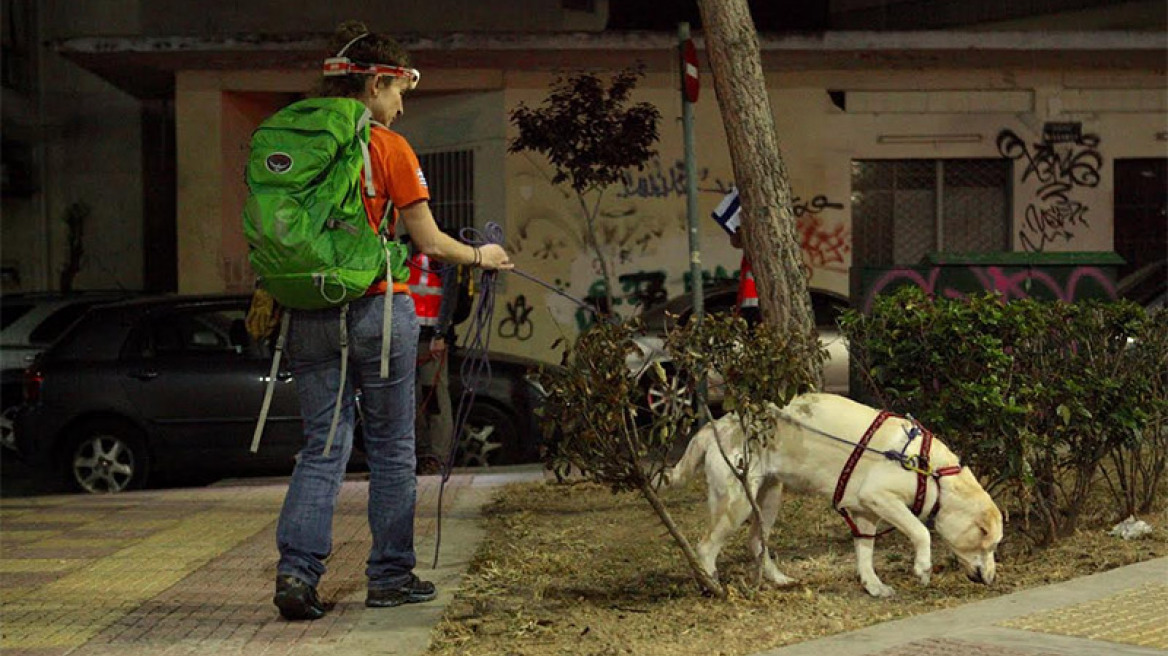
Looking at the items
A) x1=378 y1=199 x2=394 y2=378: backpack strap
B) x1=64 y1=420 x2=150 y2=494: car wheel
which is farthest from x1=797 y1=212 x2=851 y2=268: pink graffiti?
x1=378 y1=199 x2=394 y2=378: backpack strap

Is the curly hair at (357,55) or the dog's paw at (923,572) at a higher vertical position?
the curly hair at (357,55)

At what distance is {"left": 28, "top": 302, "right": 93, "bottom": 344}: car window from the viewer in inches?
571

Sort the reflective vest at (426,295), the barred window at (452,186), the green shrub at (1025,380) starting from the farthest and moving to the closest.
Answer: the barred window at (452,186)
the reflective vest at (426,295)
the green shrub at (1025,380)

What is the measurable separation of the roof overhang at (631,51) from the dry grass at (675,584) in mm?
10317

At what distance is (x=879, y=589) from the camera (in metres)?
5.73

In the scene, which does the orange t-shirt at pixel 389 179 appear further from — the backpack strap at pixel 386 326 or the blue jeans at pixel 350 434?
the blue jeans at pixel 350 434

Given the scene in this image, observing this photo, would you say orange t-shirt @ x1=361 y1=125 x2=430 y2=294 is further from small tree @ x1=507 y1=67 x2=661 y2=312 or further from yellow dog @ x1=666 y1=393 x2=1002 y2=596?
small tree @ x1=507 y1=67 x2=661 y2=312

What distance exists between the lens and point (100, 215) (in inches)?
988

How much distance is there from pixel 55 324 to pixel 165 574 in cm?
902

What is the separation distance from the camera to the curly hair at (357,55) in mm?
5527

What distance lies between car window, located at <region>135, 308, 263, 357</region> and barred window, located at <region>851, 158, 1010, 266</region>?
9474mm

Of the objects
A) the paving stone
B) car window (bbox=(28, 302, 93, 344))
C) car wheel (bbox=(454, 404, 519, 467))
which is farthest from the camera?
car window (bbox=(28, 302, 93, 344))

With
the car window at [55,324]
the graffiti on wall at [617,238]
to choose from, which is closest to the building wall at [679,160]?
the graffiti on wall at [617,238]

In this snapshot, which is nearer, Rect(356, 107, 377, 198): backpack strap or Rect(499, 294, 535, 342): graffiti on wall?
Rect(356, 107, 377, 198): backpack strap
